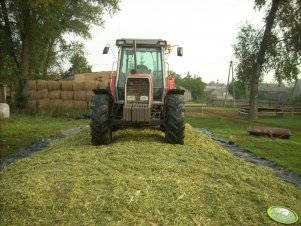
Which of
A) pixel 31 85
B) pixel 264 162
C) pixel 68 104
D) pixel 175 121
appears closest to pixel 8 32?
pixel 31 85

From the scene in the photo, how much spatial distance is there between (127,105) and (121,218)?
490 cm

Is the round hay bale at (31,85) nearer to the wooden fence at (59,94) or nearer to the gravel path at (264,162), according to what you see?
the wooden fence at (59,94)

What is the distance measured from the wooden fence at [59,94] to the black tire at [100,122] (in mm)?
15079

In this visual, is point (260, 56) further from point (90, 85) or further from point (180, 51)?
point (180, 51)

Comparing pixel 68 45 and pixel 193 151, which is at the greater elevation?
pixel 68 45

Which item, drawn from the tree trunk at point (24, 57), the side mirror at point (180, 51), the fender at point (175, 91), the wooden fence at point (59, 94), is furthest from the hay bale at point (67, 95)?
the fender at point (175, 91)

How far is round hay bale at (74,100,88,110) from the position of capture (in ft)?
83.8

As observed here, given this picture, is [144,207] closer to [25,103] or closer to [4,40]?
[25,103]

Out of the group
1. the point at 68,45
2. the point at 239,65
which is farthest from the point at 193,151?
the point at 68,45

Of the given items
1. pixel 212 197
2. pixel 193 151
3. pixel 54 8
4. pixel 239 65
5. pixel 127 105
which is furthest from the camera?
pixel 239 65

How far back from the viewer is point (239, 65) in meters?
29.3

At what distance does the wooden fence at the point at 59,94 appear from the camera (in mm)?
24328

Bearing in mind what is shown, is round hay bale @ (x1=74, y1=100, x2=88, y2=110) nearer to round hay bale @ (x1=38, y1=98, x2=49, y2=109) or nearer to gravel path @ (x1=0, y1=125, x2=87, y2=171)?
round hay bale @ (x1=38, y1=98, x2=49, y2=109)

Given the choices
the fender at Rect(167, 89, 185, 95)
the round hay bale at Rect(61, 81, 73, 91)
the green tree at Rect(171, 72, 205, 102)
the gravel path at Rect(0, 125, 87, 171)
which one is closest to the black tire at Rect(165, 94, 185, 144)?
the fender at Rect(167, 89, 185, 95)
